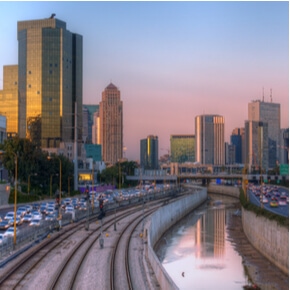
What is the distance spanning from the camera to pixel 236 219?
9956cm

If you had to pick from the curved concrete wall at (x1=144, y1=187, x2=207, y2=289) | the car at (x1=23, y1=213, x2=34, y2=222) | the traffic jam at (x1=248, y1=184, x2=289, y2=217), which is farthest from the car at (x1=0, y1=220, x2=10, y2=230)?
the traffic jam at (x1=248, y1=184, x2=289, y2=217)

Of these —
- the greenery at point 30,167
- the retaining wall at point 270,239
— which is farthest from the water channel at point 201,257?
the greenery at point 30,167

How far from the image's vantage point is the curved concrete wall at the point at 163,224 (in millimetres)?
28836

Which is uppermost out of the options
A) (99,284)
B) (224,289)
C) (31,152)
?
(31,152)

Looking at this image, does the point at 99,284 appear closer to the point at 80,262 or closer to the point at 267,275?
the point at 80,262

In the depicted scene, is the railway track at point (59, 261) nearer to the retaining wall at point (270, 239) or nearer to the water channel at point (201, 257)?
the water channel at point (201, 257)

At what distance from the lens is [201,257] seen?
189 ft

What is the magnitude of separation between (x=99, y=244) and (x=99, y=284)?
628 inches

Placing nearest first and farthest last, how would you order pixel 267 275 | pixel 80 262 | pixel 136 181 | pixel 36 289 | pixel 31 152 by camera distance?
pixel 36 289, pixel 80 262, pixel 267 275, pixel 31 152, pixel 136 181

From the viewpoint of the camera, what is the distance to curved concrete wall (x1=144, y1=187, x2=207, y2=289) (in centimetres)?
2884

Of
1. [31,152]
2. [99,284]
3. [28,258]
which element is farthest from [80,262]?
[31,152]

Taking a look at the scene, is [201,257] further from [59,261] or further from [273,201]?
[273,201]

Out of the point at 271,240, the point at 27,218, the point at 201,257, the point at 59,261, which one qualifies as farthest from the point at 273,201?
the point at 59,261

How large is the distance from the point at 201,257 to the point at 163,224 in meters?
19.3
